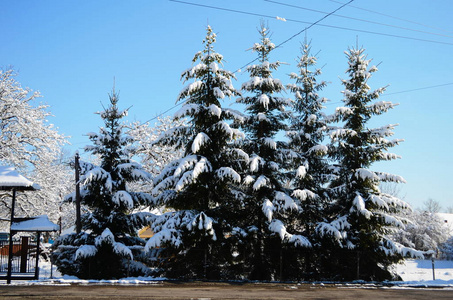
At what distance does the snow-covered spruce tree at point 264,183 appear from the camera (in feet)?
63.7

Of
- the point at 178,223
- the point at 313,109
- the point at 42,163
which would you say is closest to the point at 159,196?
the point at 178,223

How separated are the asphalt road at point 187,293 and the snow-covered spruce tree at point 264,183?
151 inches

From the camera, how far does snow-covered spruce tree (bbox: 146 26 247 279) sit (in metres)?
18.1

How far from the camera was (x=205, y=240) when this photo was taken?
1862 centimetres

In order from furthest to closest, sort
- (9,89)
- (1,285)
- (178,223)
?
(9,89)
(178,223)
(1,285)

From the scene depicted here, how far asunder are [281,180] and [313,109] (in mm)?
4755

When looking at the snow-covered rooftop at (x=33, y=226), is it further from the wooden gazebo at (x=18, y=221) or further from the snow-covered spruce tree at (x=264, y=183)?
the snow-covered spruce tree at (x=264, y=183)

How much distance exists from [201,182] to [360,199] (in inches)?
304

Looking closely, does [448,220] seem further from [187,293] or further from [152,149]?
[187,293]

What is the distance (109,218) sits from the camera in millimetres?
19172

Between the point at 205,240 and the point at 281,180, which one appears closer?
the point at 205,240

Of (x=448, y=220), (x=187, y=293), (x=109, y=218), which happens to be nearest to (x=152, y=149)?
(x=109, y=218)

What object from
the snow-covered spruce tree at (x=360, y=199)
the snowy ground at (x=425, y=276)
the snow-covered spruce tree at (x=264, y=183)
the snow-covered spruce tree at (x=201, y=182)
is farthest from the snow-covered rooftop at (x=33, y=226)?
the snowy ground at (x=425, y=276)

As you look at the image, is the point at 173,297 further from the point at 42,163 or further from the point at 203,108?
the point at 42,163
